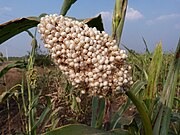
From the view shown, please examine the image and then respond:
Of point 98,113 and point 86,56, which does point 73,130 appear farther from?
point 98,113

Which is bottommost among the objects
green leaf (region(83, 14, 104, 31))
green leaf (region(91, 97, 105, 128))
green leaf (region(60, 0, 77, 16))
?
green leaf (region(91, 97, 105, 128))

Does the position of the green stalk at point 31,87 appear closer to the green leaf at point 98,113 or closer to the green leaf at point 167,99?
the green leaf at point 98,113

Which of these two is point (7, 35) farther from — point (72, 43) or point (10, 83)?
point (10, 83)

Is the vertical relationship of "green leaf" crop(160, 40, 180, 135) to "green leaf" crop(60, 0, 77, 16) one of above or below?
below

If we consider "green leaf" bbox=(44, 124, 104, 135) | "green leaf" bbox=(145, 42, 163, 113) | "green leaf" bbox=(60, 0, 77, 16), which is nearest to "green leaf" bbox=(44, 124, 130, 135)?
"green leaf" bbox=(44, 124, 104, 135)

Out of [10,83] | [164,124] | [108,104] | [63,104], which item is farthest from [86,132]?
[10,83]

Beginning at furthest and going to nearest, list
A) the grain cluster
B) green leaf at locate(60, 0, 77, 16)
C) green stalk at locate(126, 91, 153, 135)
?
green leaf at locate(60, 0, 77, 16), green stalk at locate(126, 91, 153, 135), the grain cluster

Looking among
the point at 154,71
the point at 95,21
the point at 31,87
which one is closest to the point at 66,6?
the point at 95,21

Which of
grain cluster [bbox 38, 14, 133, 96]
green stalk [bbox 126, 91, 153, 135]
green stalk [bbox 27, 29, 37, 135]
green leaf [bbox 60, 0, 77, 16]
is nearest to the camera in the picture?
grain cluster [bbox 38, 14, 133, 96]

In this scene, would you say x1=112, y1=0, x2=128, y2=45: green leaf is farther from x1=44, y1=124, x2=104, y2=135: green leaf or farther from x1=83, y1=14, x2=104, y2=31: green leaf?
x1=44, y1=124, x2=104, y2=135: green leaf
